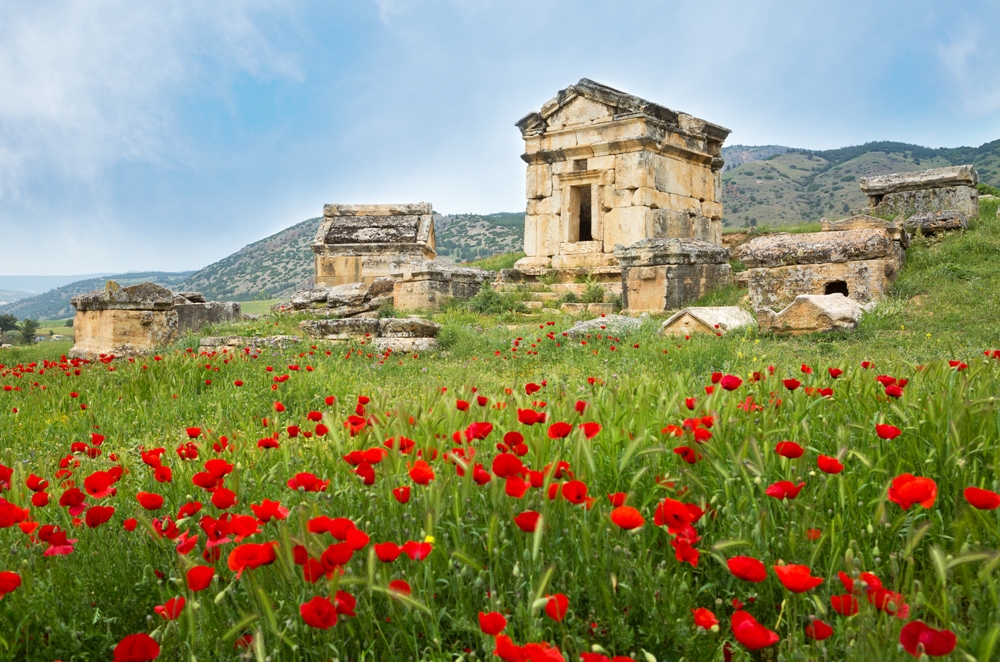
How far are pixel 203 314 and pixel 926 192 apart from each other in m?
16.3

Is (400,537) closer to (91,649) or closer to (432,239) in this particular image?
(91,649)

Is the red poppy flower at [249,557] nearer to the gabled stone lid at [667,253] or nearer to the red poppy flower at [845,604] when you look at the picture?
the red poppy flower at [845,604]

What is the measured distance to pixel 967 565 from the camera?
1.43 meters

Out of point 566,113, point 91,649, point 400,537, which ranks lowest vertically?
point 91,649

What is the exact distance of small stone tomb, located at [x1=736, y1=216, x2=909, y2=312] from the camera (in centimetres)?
872

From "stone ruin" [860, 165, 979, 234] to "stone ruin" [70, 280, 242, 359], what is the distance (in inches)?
570

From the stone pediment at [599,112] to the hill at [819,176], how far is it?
41.9m

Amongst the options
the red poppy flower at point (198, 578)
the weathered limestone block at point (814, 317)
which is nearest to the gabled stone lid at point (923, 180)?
the weathered limestone block at point (814, 317)

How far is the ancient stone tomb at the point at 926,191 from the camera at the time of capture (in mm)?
14320

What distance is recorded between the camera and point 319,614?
1228 millimetres

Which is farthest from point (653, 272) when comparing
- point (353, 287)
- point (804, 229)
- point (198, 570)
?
point (198, 570)

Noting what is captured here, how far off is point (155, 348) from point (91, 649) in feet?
30.1

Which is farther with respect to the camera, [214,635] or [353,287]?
[353,287]

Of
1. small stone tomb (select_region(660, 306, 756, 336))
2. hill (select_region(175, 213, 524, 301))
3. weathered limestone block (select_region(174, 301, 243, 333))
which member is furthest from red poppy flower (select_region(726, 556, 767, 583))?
hill (select_region(175, 213, 524, 301))
